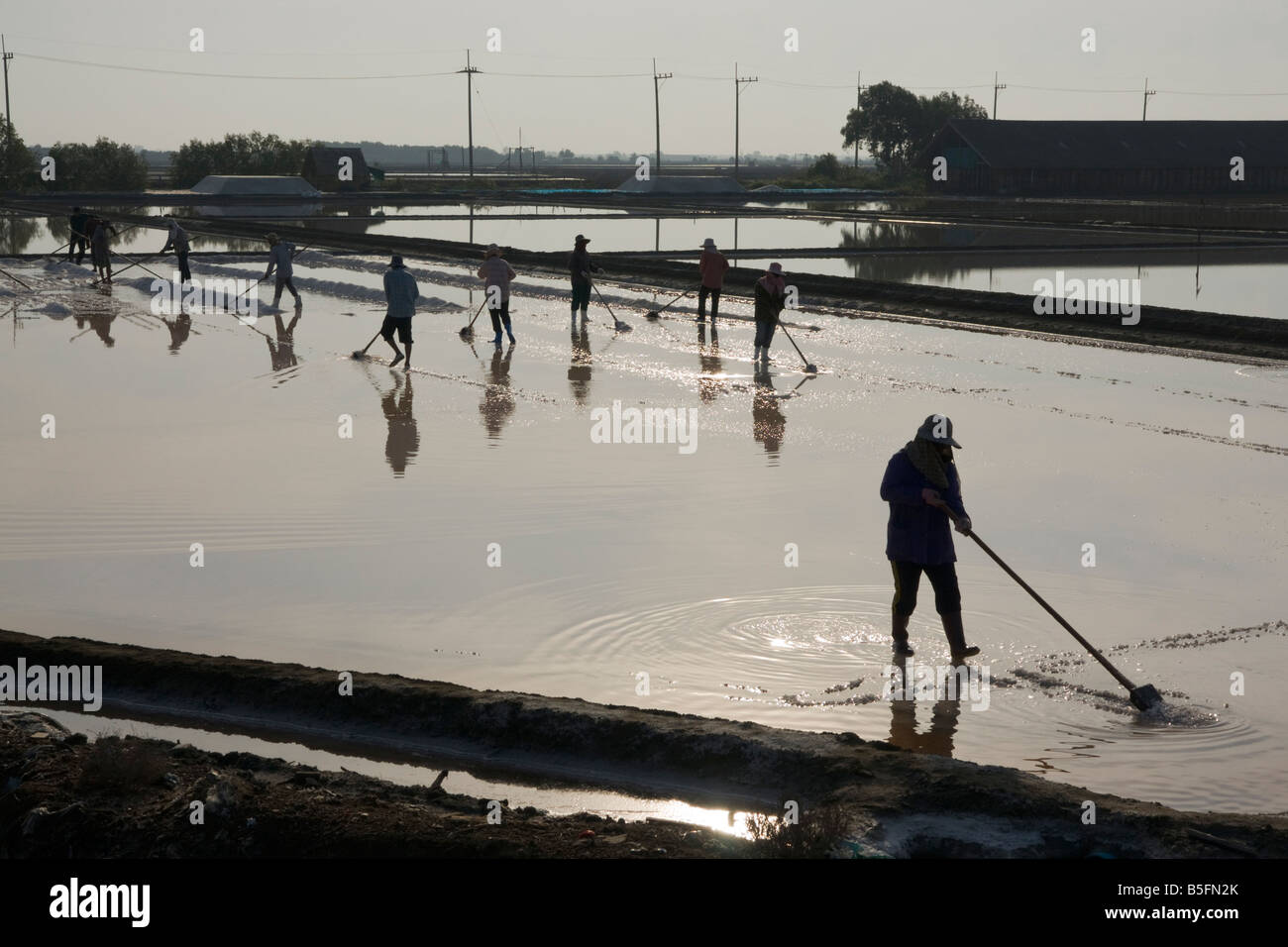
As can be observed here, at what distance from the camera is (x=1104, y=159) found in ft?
248

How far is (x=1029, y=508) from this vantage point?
11516 millimetres

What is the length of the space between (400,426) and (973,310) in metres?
13.5

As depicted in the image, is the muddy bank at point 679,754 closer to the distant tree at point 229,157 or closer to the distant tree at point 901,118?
the distant tree at point 229,157

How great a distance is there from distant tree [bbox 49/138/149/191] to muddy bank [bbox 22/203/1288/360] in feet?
190

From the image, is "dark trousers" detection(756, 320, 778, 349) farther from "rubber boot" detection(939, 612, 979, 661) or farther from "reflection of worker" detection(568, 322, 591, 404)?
"rubber boot" detection(939, 612, 979, 661)

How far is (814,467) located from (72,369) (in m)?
10.5

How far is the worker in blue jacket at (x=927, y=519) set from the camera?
788 cm

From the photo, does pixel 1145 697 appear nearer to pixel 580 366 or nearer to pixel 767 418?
pixel 767 418

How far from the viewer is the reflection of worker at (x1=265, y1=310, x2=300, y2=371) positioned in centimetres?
1945

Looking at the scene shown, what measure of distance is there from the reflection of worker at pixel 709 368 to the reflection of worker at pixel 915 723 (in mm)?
8944

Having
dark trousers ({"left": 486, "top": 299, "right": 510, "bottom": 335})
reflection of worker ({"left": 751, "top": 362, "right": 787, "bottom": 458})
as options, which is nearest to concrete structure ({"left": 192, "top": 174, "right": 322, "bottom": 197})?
dark trousers ({"left": 486, "top": 299, "right": 510, "bottom": 335})

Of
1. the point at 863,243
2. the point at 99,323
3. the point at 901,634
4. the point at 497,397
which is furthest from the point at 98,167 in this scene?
the point at 901,634

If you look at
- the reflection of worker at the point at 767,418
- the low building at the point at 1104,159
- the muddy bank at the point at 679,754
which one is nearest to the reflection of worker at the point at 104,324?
the reflection of worker at the point at 767,418
